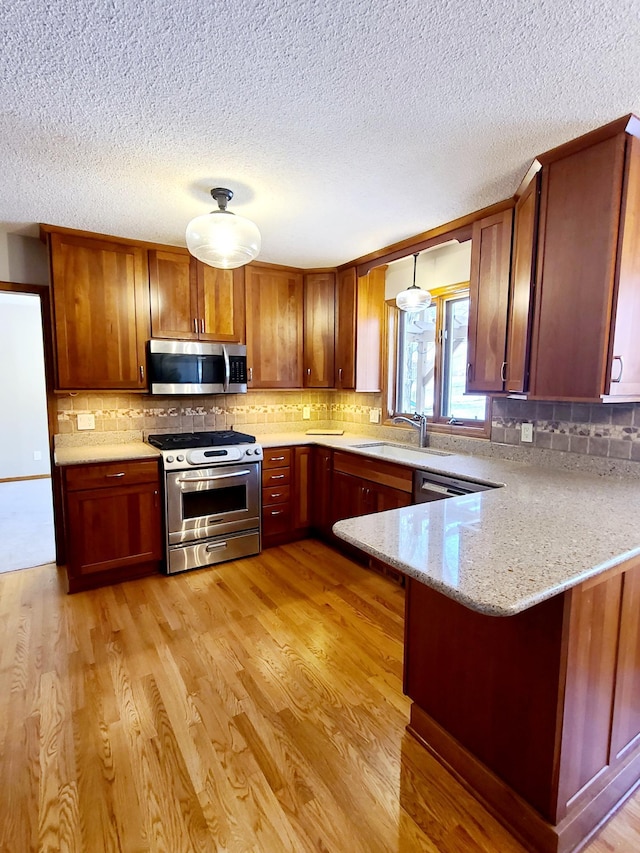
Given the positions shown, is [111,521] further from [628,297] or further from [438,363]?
[628,297]

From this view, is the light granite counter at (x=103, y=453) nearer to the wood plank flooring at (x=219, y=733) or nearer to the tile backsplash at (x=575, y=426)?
the wood plank flooring at (x=219, y=733)

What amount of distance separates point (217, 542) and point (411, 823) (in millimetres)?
2179

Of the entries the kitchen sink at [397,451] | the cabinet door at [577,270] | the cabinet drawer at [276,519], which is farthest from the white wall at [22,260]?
the cabinet door at [577,270]

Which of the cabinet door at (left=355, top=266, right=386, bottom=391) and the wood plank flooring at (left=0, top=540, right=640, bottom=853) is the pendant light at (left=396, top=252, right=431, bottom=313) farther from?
the wood plank flooring at (left=0, top=540, right=640, bottom=853)

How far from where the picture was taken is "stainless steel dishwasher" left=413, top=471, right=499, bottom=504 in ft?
7.53

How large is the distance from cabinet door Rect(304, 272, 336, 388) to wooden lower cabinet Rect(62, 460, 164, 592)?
163 cm

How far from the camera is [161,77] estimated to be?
4.64 ft

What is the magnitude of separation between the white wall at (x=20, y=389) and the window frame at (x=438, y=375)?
180 inches

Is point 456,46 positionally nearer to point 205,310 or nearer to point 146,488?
point 205,310

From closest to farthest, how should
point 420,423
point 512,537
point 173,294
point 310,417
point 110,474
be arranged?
point 512,537, point 110,474, point 173,294, point 420,423, point 310,417

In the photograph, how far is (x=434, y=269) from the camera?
3.31 meters

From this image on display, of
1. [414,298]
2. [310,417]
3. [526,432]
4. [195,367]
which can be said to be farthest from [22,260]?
[526,432]

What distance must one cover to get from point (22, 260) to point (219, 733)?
126 inches

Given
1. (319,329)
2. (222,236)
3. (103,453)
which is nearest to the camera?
(222,236)
